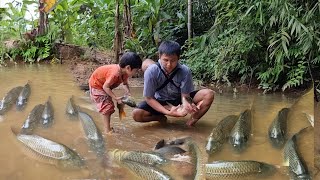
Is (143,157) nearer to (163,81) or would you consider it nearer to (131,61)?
(131,61)

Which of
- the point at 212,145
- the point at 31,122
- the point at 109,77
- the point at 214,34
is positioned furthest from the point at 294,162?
the point at 214,34

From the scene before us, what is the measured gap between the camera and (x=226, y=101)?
6051 mm

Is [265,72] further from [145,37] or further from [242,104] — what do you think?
[145,37]

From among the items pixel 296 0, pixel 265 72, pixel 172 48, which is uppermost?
pixel 296 0

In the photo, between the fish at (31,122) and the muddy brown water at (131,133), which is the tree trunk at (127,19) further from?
the fish at (31,122)

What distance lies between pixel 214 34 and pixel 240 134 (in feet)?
13.6

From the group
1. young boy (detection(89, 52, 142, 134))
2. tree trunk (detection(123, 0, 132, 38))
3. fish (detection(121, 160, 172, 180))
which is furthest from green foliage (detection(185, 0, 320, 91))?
fish (detection(121, 160, 172, 180))

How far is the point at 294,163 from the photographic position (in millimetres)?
3047

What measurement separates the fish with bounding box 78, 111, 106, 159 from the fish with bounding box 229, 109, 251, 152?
1250mm

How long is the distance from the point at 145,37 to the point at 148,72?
15.3 feet

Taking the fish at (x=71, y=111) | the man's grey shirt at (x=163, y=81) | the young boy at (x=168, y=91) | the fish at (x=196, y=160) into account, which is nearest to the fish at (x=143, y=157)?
the fish at (x=196, y=160)

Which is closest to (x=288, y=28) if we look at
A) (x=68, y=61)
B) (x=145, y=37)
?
(x=145, y=37)

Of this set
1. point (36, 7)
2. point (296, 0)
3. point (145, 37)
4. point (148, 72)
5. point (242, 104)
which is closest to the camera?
point (148, 72)

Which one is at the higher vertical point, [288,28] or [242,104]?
[288,28]
